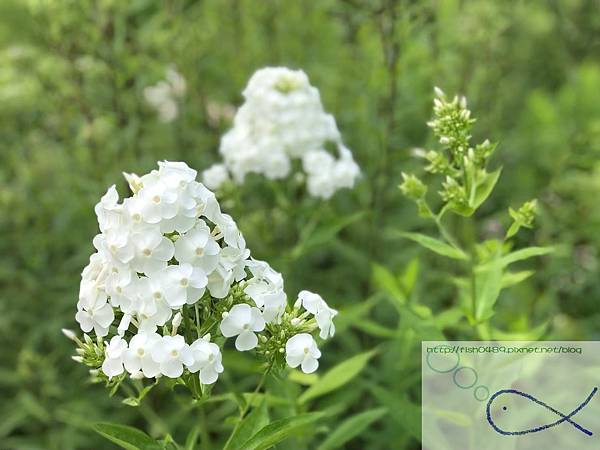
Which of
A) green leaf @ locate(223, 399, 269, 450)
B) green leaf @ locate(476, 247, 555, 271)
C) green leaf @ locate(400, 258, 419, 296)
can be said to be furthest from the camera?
green leaf @ locate(400, 258, 419, 296)

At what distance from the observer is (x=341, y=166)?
10.8 ft

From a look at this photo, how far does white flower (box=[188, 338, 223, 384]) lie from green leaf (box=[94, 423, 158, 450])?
28 centimetres

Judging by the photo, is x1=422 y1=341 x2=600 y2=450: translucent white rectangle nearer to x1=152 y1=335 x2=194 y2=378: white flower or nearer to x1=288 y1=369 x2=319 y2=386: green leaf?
x1=288 y1=369 x2=319 y2=386: green leaf

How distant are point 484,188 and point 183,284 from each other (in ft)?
3.45

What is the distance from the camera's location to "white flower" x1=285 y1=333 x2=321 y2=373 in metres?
1.97

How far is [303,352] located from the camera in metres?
1.97

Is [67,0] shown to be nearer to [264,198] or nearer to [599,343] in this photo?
[264,198]

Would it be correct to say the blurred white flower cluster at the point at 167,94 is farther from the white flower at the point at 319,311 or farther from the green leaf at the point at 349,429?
the white flower at the point at 319,311

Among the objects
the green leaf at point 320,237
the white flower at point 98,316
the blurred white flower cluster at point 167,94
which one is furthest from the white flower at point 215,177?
the white flower at point 98,316

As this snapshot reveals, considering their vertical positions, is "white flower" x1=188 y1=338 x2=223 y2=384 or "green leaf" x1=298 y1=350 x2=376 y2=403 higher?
"green leaf" x1=298 y1=350 x2=376 y2=403

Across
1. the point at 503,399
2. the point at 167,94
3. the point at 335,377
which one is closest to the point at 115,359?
the point at 335,377

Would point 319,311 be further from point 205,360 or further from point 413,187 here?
point 413,187

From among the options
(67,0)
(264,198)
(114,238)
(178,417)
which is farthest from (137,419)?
(114,238)

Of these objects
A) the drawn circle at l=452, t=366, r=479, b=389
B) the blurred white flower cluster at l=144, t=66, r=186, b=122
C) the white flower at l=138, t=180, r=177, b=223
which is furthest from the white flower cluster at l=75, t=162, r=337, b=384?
the blurred white flower cluster at l=144, t=66, r=186, b=122
